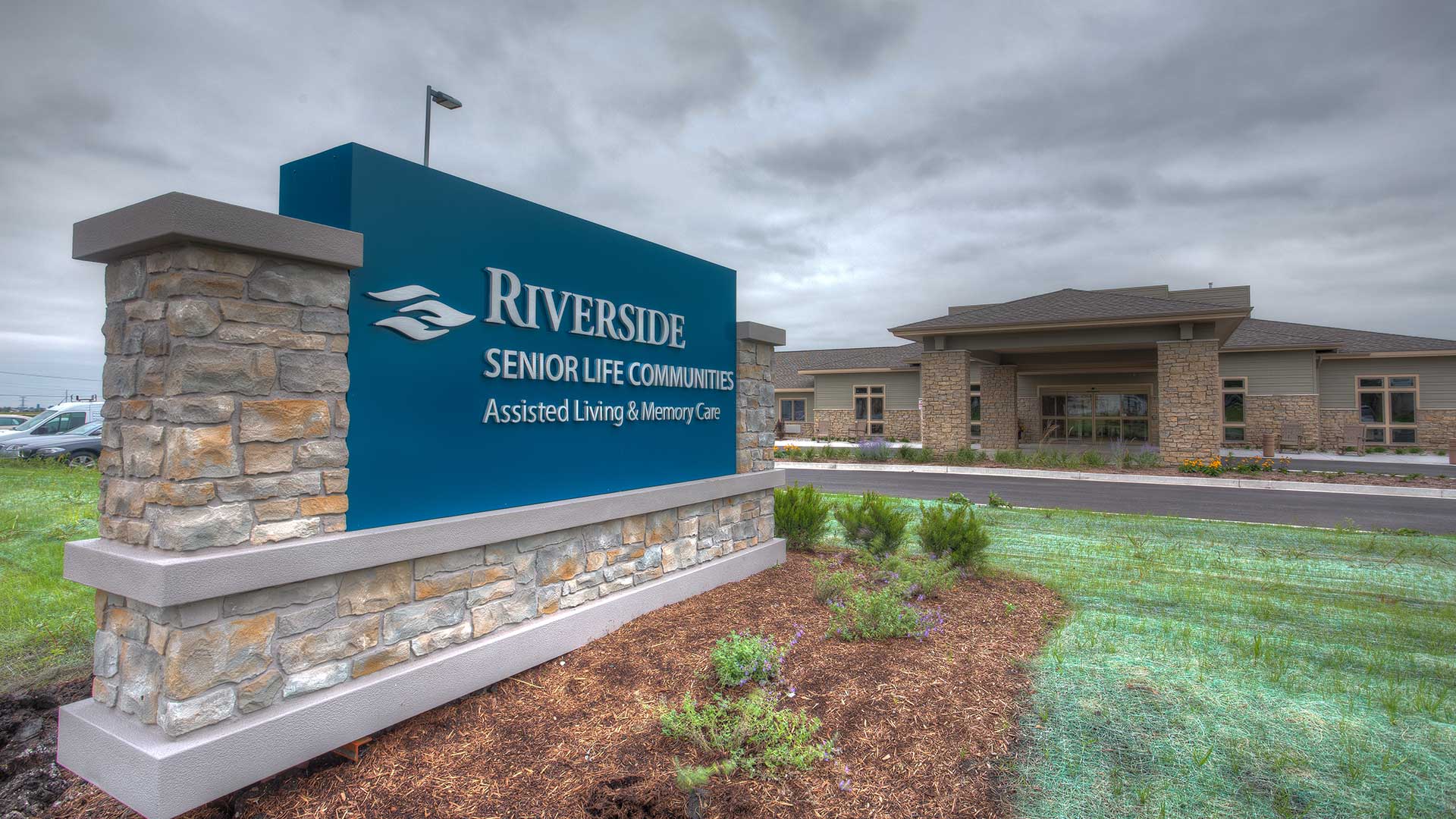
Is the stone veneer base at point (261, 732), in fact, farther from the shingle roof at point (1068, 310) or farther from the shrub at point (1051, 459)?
the shingle roof at point (1068, 310)

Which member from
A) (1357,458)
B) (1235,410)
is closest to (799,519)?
(1357,458)

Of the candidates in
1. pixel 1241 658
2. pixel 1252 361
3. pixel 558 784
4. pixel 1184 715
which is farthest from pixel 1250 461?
pixel 558 784

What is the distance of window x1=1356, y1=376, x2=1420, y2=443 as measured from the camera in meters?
24.5

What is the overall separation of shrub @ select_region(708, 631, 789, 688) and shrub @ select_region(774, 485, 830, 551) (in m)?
3.71

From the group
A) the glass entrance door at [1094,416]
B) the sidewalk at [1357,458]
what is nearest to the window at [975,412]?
the glass entrance door at [1094,416]

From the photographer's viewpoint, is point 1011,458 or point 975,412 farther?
point 975,412

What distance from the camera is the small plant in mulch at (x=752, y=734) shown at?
3.32m

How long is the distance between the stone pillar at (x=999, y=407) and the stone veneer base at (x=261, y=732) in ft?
77.5

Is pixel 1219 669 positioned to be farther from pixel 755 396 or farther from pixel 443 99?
pixel 443 99

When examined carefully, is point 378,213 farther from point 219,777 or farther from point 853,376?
point 853,376

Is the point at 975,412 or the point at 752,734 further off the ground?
the point at 975,412

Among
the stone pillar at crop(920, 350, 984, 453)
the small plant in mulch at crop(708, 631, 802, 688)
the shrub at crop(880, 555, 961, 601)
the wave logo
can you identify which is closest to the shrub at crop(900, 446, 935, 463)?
the stone pillar at crop(920, 350, 984, 453)

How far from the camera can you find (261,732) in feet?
10.00

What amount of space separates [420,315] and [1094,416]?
3117cm
